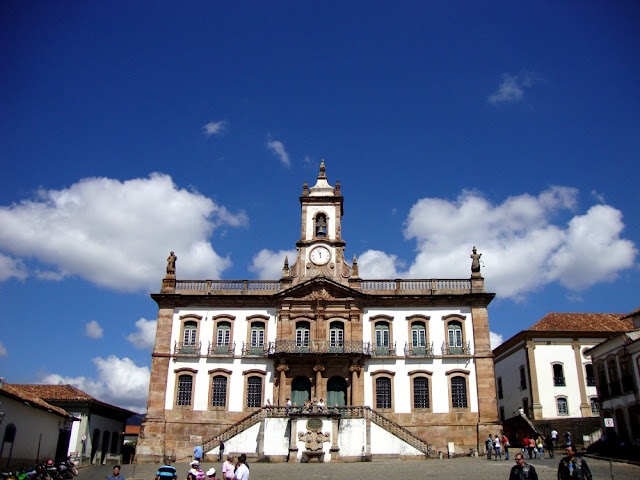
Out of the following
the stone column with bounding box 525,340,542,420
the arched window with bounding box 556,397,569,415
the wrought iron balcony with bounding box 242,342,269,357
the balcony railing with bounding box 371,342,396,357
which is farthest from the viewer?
the arched window with bounding box 556,397,569,415

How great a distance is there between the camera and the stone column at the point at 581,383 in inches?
1467

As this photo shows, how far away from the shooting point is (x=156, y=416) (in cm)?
3316

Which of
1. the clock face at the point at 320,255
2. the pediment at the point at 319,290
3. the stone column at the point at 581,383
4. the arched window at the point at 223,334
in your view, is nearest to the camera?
the arched window at the point at 223,334

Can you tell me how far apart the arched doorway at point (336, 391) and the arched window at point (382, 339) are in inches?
104

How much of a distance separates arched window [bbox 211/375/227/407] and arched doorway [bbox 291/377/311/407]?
3869 millimetres

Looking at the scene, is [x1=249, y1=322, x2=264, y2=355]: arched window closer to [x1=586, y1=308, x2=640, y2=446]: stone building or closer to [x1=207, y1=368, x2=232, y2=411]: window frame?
[x1=207, y1=368, x2=232, y2=411]: window frame

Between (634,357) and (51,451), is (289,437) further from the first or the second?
(634,357)

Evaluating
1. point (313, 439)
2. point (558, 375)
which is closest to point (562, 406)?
point (558, 375)

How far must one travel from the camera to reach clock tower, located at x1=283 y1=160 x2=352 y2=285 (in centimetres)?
3609

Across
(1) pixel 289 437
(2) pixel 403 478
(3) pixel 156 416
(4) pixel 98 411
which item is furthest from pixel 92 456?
(2) pixel 403 478

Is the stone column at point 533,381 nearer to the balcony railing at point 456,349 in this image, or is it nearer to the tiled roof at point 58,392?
the balcony railing at point 456,349

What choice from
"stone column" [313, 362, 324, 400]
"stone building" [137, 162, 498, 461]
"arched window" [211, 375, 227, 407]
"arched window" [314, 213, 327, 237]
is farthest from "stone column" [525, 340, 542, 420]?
"arched window" [211, 375, 227, 407]

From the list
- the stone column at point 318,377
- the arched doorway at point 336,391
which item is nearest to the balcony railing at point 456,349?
the arched doorway at point 336,391

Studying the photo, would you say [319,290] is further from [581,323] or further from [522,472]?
[522,472]
